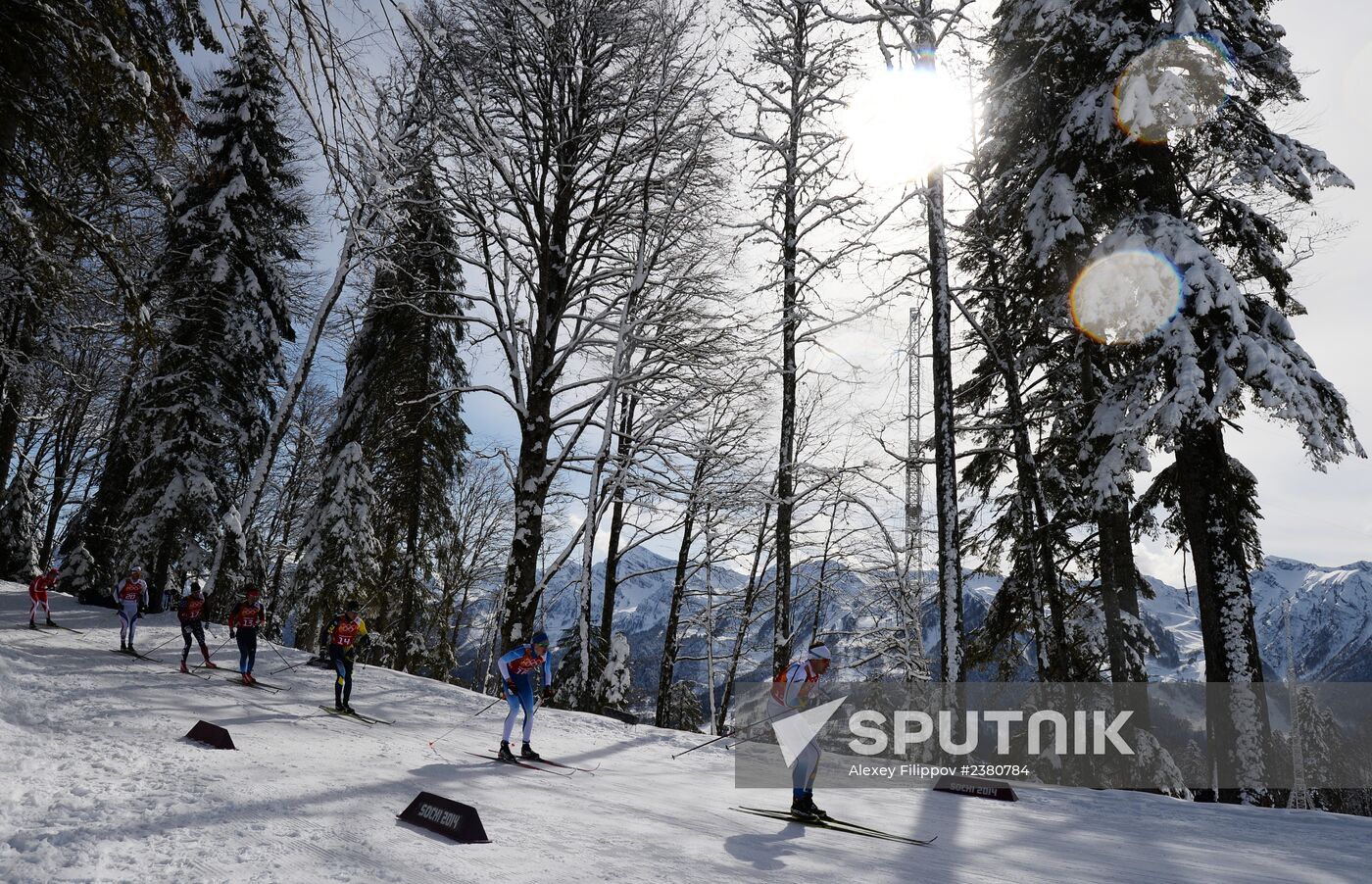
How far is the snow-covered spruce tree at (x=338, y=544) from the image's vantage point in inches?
870

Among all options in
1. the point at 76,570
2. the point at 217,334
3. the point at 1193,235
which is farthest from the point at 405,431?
the point at 1193,235

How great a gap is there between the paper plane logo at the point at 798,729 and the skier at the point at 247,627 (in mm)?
11304

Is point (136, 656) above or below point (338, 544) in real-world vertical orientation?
below

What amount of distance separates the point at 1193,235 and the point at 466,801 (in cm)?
1278

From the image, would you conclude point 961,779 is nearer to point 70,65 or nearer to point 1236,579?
point 1236,579

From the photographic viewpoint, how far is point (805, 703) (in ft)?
24.5

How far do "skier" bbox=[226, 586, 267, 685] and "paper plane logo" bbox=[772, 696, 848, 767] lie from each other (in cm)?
1130

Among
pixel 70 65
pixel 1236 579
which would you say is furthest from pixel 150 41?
pixel 1236 579

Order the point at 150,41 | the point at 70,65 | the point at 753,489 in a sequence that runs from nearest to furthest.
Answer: the point at 70,65, the point at 150,41, the point at 753,489

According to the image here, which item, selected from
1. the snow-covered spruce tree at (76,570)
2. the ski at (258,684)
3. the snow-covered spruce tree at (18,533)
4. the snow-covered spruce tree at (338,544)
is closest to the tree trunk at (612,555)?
the snow-covered spruce tree at (338,544)

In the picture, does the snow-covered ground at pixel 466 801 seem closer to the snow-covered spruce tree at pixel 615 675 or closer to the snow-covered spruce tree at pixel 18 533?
the snow-covered spruce tree at pixel 615 675

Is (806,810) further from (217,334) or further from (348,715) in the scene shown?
(217,334)

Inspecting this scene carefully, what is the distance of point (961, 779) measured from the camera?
9.96 m

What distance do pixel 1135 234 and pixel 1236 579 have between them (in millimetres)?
5537
